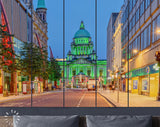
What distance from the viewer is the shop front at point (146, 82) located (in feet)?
57.5

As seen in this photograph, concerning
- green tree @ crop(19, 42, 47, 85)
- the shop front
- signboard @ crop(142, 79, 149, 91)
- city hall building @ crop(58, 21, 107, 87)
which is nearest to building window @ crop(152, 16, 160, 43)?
the shop front

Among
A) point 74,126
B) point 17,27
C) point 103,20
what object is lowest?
point 74,126

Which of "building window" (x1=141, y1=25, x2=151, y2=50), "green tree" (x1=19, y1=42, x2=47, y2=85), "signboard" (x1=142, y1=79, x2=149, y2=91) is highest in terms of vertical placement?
"building window" (x1=141, y1=25, x2=151, y2=50)

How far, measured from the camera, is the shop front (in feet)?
57.5

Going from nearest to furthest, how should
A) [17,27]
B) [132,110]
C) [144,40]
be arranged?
[132,110] → [144,40] → [17,27]

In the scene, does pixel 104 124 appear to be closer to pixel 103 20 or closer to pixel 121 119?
pixel 121 119

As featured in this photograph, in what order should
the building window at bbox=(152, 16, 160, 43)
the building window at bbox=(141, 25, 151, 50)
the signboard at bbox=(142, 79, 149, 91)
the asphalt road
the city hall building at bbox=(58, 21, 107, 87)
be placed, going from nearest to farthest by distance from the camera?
Result: the asphalt road → the city hall building at bbox=(58, 21, 107, 87) → the building window at bbox=(152, 16, 160, 43) → the building window at bbox=(141, 25, 151, 50) → the signboard at bbox=(142, 79, 149, 91)

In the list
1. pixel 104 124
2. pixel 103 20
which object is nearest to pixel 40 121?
pixel 104 124

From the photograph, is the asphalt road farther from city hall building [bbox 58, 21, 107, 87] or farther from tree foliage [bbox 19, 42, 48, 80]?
tree foliage [bbox 19, 42, 48, 80]

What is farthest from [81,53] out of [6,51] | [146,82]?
[6,51]

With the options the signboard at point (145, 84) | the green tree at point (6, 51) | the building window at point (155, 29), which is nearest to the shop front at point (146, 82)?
the signboard at point (145, 84)

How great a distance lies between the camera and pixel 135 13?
909 inches

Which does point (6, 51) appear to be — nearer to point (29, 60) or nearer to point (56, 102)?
point (56, 102)

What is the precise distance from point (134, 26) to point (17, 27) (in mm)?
12503
